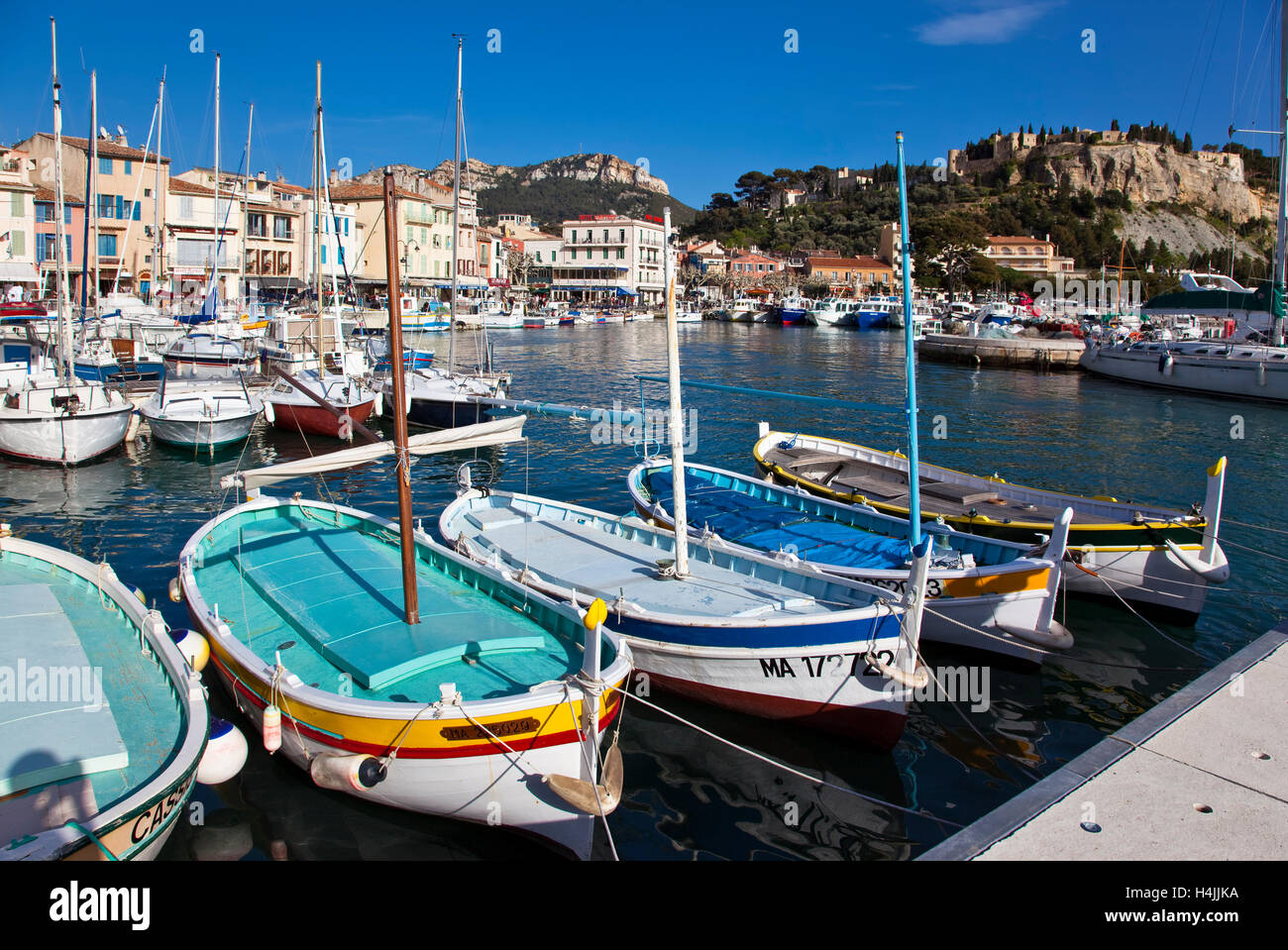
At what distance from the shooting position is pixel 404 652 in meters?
9.10

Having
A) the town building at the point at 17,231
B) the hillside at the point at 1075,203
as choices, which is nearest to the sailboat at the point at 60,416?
the town building at the point at 17,231

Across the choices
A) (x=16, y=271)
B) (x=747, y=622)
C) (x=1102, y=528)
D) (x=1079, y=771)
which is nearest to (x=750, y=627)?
(x=747, y=622)

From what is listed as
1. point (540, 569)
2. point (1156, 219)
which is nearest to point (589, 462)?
point (540, 569)

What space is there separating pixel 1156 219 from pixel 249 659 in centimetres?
18390

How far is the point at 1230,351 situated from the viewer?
4412 cm

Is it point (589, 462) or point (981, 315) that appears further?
point (981, 315)

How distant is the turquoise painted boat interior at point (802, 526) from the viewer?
1370 centimetres

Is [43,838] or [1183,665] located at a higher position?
[43,838]

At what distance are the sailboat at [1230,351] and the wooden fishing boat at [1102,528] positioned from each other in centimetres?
3130

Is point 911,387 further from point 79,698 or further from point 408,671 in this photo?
point 79,698

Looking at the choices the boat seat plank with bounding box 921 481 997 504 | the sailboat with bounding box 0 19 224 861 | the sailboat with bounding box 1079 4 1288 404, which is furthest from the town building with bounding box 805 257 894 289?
the sailboat with bounding box 0 19 224 861

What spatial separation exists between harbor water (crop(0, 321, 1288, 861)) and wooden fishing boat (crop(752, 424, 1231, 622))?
636mm

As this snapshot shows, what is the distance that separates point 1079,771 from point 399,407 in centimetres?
753
